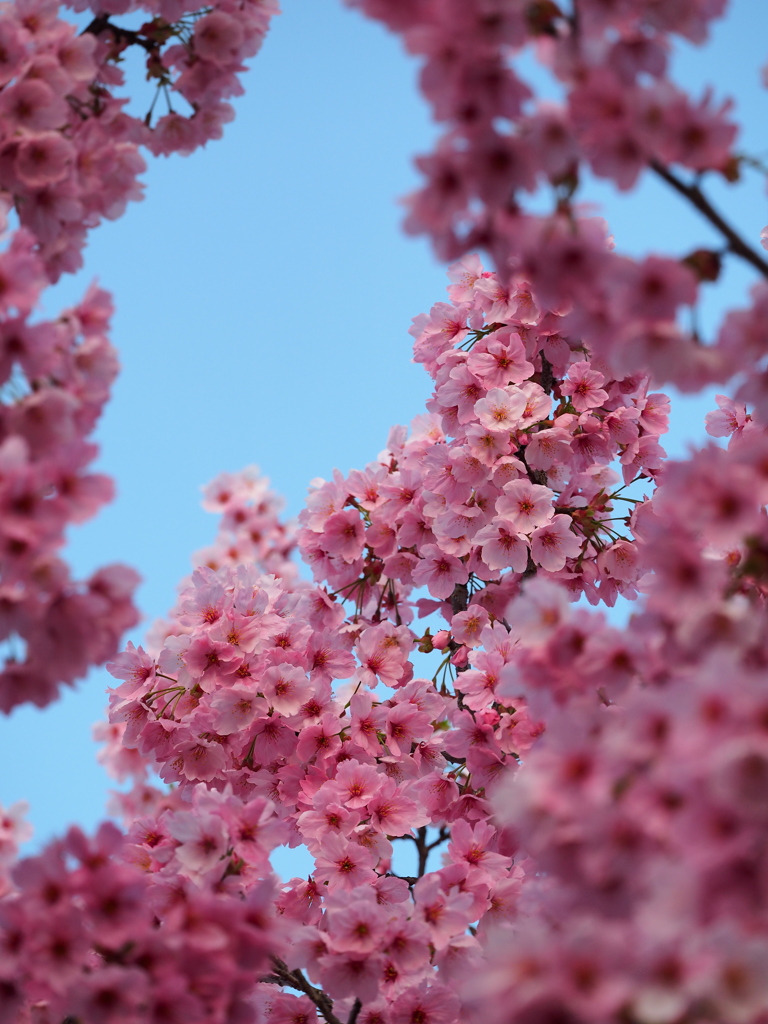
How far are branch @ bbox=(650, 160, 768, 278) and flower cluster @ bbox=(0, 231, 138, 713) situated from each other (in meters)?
1.30

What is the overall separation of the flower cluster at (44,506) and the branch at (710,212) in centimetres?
130

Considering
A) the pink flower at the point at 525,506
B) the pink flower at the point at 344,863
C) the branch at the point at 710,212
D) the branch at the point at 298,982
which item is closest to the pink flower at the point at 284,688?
the pink flower at the point at 344,863

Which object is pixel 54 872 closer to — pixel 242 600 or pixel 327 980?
pixel 327 980

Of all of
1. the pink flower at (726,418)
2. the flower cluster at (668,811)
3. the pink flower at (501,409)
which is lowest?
the flower cluster at (668,811)

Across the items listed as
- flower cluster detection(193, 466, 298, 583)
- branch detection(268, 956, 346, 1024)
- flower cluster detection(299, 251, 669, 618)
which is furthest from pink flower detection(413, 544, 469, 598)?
flower cluster detection(193, 466, 298, 583)

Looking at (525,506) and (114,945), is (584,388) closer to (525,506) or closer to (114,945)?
(525,506)

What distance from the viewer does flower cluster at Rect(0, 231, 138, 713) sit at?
1.66m

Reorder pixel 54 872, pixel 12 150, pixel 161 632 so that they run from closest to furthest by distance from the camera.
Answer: pixel 54 872
pixel 12 150
pixel 161 632

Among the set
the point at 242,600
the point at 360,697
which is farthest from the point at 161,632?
the point at 360,697

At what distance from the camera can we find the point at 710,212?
6.00 ft

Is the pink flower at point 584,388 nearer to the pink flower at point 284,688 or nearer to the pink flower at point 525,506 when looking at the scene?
the pink flower at point 525,506

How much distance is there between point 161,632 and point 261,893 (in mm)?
2274

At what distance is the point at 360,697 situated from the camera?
322cm

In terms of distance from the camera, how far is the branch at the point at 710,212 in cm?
182
